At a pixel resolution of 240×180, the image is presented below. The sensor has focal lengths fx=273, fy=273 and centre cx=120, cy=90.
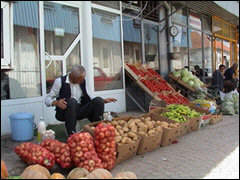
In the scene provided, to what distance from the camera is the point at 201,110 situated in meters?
6.41

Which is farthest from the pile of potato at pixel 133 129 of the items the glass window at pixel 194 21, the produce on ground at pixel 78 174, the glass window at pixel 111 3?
the glass window at pixel 194 21

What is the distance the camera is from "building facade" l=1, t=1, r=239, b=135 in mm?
4953

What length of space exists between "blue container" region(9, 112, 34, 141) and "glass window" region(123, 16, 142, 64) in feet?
14.5

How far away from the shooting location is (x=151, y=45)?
29.6 feet

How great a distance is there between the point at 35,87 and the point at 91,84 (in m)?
1.50

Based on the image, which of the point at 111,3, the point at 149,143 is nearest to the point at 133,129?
the point at 149,143

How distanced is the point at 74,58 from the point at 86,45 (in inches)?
16.9

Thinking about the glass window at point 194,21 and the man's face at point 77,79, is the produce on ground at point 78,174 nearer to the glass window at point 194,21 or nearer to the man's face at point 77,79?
the man's face at point 77,79

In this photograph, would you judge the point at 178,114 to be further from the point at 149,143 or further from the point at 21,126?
the point at 21,126

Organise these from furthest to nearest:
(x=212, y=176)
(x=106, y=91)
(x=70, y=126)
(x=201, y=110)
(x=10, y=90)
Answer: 1. (x=106, y=91)
2. (x=201, y=110)
3. (x=10, y=90)
4. (x=70, y=126)
5. (x=212, y=176)

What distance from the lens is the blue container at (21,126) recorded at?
4.01 m

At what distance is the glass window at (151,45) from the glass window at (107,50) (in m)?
1.62

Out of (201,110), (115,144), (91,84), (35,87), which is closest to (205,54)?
(201,110)

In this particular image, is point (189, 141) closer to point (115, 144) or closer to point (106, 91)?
point (115, 144)
